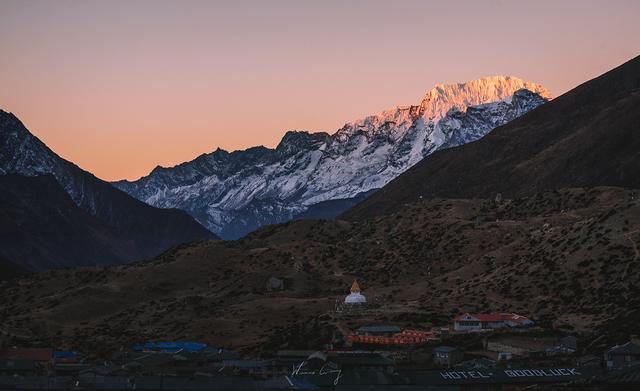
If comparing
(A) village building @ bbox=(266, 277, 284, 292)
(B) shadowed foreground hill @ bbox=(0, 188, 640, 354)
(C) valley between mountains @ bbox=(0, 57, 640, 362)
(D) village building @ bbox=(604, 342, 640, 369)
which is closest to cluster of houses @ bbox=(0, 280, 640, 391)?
(D) village building @ bbox=(604, 342, 640, 369)

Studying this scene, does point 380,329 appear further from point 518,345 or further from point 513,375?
point 513,375

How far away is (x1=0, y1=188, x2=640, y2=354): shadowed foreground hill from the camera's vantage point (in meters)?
136

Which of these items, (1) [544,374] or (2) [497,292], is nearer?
(1) [544,374]

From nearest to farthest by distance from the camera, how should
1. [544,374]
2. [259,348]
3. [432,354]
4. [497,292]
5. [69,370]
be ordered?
[544,374], [69,370], [432,354], [259,348], [497,292]

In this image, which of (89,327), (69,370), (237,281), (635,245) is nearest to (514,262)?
(635,245)

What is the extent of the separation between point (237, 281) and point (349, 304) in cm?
4099

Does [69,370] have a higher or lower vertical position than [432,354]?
higher

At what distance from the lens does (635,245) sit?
5595 inches

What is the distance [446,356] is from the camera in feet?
359

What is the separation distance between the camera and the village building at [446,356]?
108 meters

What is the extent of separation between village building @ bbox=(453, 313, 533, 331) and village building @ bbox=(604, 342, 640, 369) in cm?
3055

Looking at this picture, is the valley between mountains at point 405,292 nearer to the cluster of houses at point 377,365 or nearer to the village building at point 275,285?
the village building at point 275,285

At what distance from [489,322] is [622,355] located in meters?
33.4

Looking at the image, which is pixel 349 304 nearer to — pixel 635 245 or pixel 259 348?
pixel 259 348
